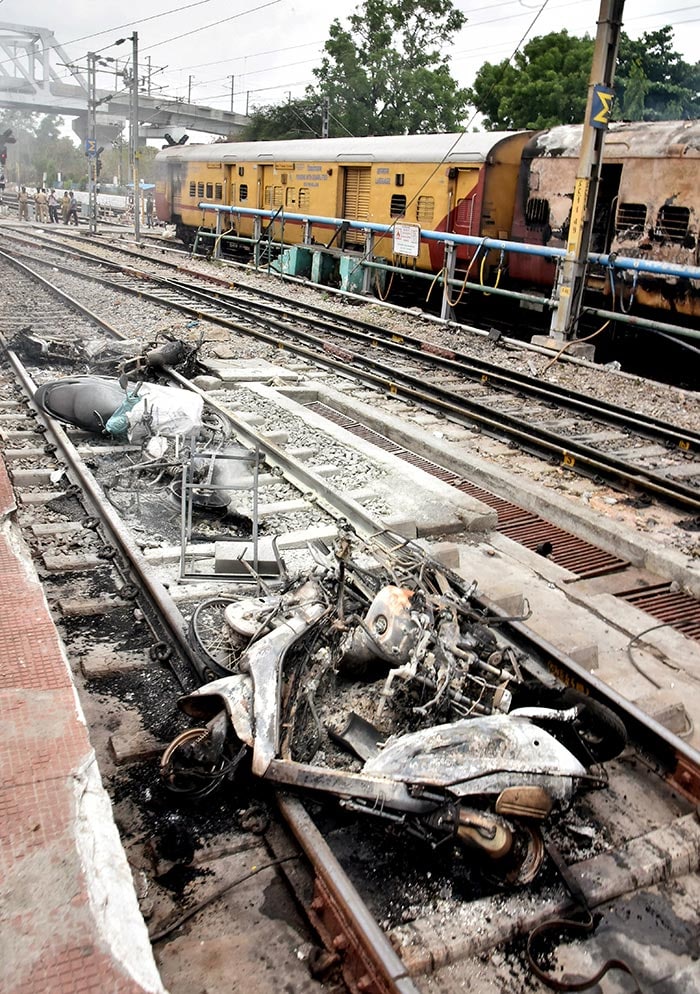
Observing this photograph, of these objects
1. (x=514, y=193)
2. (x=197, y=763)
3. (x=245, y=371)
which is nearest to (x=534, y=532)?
(x=197, y=763)

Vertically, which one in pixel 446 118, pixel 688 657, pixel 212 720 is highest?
pixel 446 118

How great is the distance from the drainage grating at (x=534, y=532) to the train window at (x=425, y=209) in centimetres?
1053

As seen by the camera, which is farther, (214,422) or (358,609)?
(214,422)

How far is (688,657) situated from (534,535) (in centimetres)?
213

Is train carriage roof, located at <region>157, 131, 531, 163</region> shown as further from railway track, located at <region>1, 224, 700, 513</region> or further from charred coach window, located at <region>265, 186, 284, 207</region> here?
railway track, located at <region>1, 224, 700, 513</region>

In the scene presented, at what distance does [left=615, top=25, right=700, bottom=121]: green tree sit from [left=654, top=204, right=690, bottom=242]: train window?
24.8 metres

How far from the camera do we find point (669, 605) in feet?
20.2

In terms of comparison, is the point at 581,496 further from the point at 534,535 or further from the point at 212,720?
the point at 212,720

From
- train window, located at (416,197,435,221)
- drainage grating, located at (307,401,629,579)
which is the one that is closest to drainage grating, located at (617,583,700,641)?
drainage grating, located at (307,401,629,579)

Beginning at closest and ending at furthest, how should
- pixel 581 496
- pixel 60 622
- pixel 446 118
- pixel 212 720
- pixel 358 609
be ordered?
→ pixel 212 720
pixel 358 609
pixel 60 622
pixel 581 496
pixel 446 118

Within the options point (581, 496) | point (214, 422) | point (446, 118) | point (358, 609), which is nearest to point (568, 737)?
point (358, 609)

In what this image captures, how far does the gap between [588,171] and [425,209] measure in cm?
532

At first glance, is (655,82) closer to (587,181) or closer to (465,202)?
(465,202)

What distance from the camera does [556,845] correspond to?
349 cm
